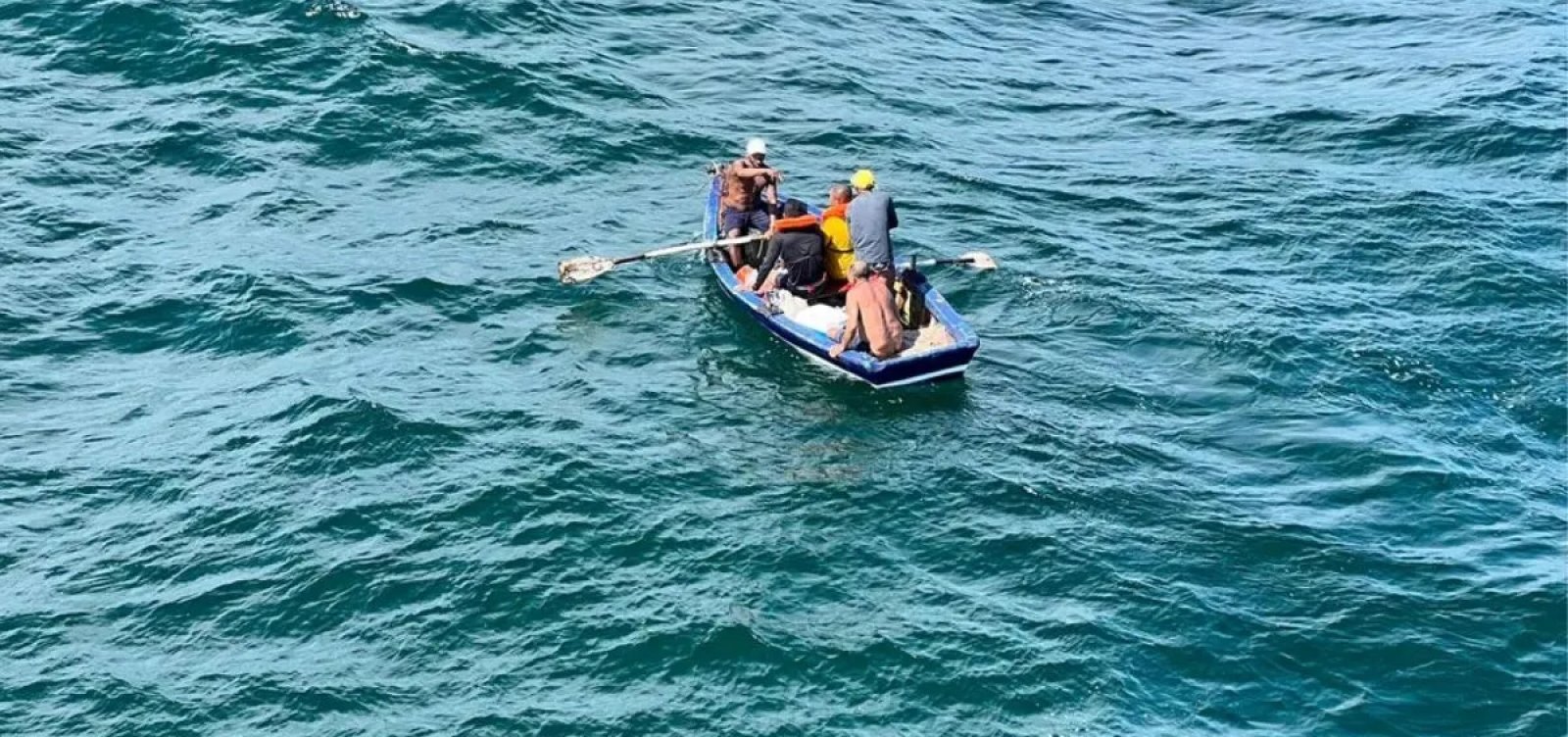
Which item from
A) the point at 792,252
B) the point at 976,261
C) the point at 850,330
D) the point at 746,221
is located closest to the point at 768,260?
the point at 792,252

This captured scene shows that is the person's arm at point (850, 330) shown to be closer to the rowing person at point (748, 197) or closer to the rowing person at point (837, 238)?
the rowing person at point (837, 238)

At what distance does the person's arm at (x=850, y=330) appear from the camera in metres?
27.0

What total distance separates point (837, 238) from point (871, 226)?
1628 mm

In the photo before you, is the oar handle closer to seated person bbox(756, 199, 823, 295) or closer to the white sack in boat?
seated person bbox(756, 199, 823, 295)

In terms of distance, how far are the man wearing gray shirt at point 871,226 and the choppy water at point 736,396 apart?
6.54 feet

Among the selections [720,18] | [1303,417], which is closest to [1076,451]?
[1303,417]

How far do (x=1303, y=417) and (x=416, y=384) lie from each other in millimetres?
12496

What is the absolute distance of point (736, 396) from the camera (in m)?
27.3

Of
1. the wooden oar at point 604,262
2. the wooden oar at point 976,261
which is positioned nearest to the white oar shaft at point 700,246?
the wooden oar at point 604,262

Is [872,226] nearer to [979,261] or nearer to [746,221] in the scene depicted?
[979,261]

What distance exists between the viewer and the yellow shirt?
29.0 metres

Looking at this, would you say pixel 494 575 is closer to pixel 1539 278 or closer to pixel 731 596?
pixel 731 596

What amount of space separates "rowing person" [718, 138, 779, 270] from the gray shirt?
307 cm

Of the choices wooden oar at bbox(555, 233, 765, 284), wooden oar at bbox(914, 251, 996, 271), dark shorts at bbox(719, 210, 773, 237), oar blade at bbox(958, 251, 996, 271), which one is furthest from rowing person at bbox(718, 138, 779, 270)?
oar blade at bbox(958, 251, 996, 271)
